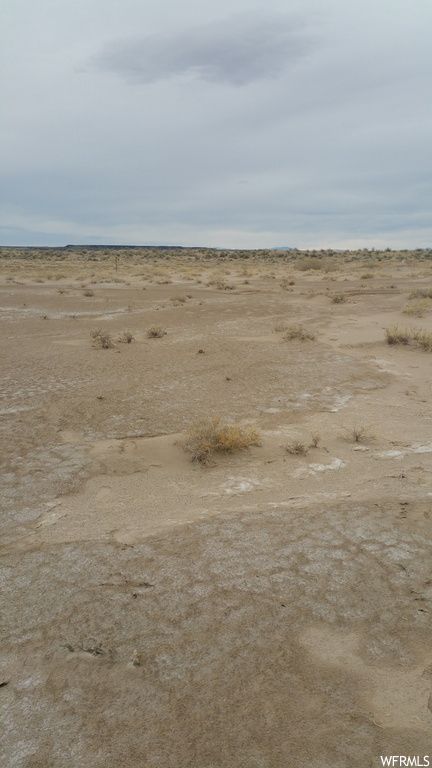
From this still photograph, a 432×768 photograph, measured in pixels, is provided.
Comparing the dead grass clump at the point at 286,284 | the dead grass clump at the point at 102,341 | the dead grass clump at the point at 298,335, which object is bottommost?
the dead grass clump at the point at 102,341

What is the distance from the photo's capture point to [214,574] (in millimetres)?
3277

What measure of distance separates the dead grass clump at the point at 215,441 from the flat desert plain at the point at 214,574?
0.08m

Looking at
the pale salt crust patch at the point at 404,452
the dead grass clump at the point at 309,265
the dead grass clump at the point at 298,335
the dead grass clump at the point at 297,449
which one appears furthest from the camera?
the dead grass clump at the point at 309,265

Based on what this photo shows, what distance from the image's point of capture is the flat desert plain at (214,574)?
2.22 metres

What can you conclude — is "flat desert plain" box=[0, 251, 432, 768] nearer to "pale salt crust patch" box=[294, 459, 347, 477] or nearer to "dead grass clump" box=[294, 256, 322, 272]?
"pale salt crust patch" box=[294, 459, 347, 477]

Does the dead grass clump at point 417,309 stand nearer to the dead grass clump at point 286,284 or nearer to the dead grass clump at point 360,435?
the dead grass clump at point 286,284

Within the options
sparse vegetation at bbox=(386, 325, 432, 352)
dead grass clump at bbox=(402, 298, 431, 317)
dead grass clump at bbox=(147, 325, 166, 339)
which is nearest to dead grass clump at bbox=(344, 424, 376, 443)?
sparse vegetation at bbox=(386, 325, 432, 352)

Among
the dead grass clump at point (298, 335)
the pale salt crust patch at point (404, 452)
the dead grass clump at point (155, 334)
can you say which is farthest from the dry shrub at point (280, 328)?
the pale salt crust patch at point (404, 452)

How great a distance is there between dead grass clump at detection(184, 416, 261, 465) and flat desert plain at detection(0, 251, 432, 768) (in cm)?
8

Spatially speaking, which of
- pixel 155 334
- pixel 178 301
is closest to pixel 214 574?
pixel 155 334

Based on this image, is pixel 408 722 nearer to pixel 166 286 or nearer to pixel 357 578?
pixel 357 578

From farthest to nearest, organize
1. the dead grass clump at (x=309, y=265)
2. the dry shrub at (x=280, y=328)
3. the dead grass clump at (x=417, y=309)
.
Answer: the dead grass clump at (x=309, y=265)
the dead grass clump at (x=417, y=309)
the dry shrub at (x=280, y=328)

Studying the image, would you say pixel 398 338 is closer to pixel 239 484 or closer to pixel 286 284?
pixel 239 484

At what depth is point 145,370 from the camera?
8680 millimetres
